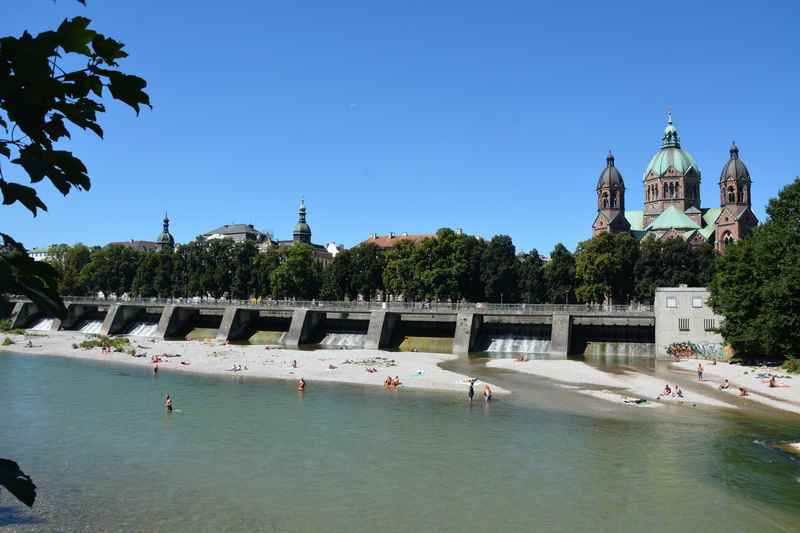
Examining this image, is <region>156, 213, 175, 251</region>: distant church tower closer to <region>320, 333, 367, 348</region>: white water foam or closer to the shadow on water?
<region>320, 333, 367, 348</region>: white water foam

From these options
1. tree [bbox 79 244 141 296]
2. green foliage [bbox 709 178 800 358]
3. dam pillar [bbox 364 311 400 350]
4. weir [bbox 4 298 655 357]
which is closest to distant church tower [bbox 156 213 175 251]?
tree [bbox 79 244 141 296]

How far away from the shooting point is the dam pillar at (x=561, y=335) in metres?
76.9

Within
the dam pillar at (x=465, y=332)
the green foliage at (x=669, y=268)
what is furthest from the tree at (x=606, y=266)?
the dam pillar at (x=465, y=332)

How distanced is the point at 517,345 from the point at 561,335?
24.1 ft

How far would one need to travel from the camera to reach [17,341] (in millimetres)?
90188

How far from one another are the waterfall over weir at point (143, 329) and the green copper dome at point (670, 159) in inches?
5221

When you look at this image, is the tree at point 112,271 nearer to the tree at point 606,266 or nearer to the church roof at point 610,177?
the tree at point 606,266

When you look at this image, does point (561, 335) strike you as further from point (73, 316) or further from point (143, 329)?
point (73, 316)

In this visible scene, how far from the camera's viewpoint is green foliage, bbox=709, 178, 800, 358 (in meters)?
58.8

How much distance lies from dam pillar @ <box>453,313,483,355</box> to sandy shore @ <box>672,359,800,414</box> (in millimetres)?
25742

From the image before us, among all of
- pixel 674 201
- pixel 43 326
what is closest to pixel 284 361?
pixel 43 326

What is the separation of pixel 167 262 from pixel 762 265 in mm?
114817

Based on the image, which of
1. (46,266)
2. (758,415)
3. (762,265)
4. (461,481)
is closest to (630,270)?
(762,265)

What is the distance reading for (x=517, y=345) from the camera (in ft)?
274
